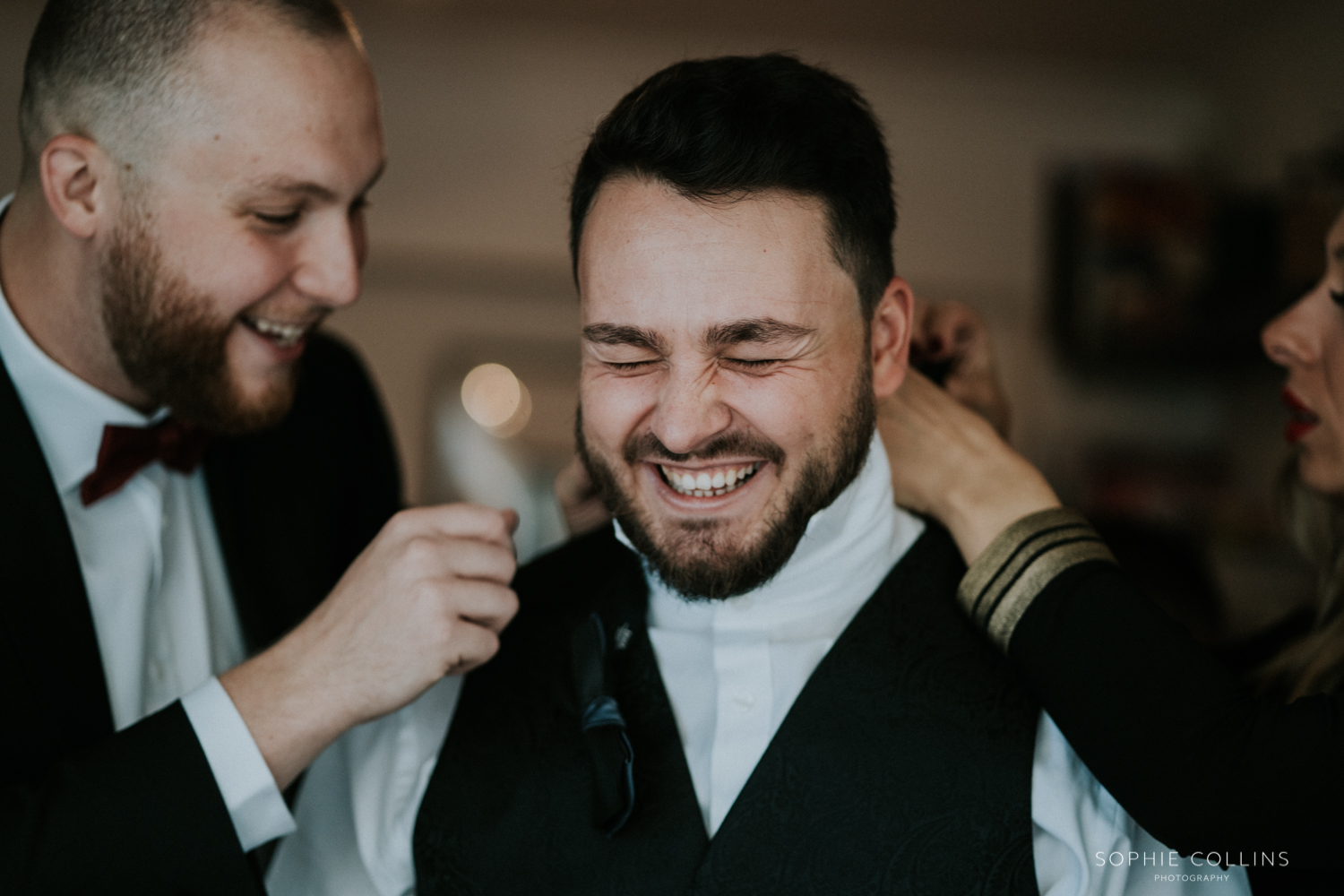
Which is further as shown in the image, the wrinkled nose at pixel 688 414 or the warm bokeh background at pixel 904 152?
the warm bokeh background at pixel 904 152

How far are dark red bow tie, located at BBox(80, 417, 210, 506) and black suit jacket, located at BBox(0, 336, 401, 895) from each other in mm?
94

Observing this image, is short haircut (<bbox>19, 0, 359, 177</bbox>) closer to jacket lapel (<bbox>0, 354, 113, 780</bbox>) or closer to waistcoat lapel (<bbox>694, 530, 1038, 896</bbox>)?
jacket lapel (<bbox>0, 354, 113, 780</bbox>)

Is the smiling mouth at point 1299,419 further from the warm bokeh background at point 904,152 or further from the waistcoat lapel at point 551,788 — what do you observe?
the warm bokeh background at point 904,152

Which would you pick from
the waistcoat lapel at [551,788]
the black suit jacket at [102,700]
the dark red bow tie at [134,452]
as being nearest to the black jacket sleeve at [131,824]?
the black suit jacket at [102,700]

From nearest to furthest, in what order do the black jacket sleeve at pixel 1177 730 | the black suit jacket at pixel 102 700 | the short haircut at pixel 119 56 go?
1. the black jacket sleeve at pixel 1177 730
2. the black suit jacket at pixel 102 700
3. the short haircut at pixel 119 56

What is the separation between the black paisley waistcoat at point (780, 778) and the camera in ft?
4.17

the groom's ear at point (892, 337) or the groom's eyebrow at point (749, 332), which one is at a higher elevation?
the groom's eyebrow at point (749, 332)

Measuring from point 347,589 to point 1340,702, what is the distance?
1226 mm

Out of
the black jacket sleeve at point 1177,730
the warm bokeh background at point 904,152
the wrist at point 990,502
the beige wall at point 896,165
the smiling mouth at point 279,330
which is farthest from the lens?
the beige wall at point 896,165

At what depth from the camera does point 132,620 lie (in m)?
1.66

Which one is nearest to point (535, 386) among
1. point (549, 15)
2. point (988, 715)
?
point (549, 15)

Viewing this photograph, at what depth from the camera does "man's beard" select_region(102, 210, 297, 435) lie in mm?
1607

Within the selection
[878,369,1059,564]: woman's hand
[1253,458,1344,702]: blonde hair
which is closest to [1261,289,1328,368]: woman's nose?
[1253,458,1344,702]: blonde hair

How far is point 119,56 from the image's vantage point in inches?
62.4
